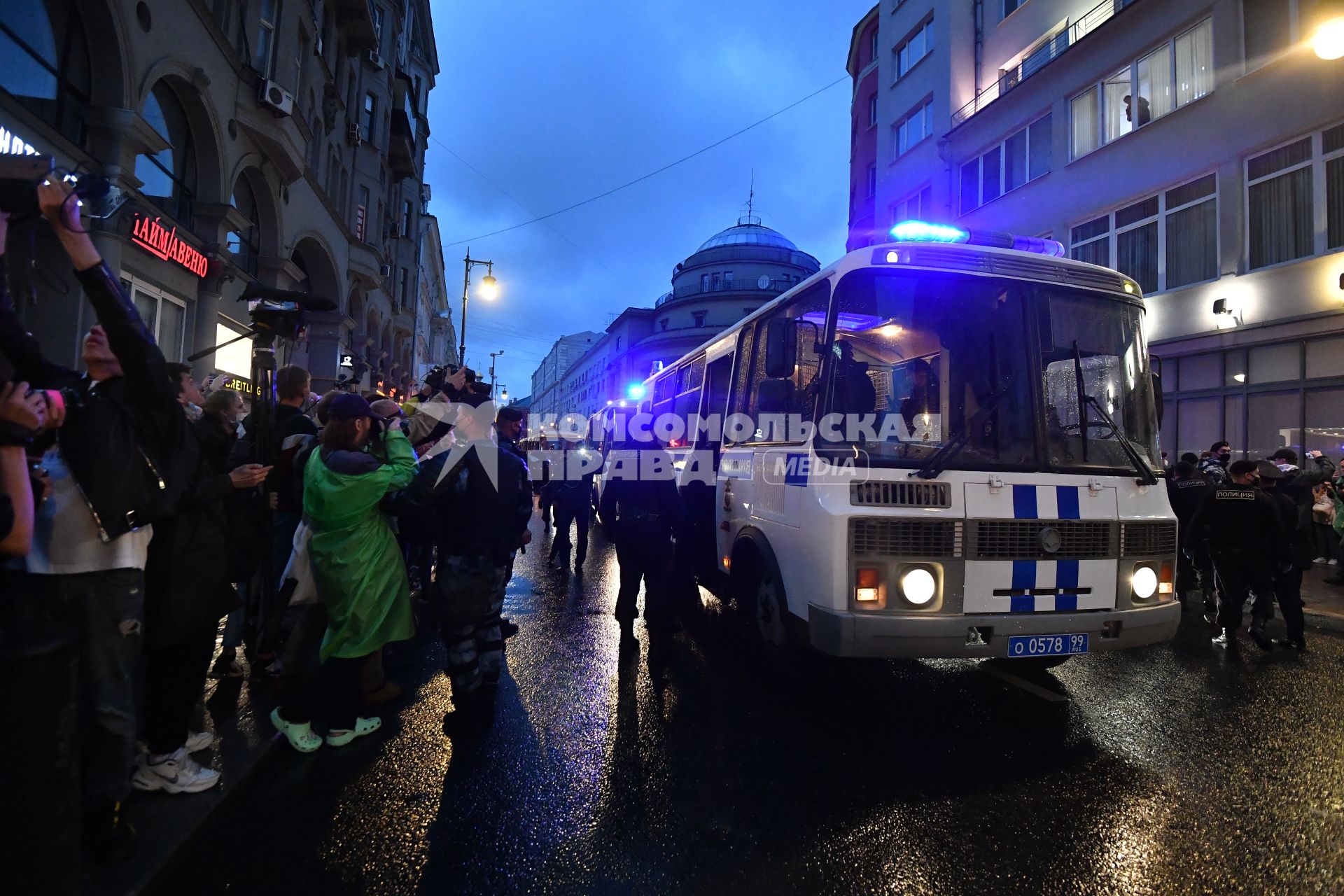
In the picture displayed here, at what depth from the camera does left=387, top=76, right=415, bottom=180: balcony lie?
25391 millimetres

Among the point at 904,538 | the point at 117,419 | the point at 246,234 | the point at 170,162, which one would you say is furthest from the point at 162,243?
the point at 904,538

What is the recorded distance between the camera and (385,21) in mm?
23438

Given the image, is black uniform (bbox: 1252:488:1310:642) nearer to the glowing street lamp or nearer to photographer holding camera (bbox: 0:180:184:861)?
the glowing street lamp

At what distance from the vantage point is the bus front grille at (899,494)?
390cm

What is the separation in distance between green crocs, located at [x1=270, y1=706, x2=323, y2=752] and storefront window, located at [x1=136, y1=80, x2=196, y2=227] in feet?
30.8

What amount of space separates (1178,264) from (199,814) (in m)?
17.6

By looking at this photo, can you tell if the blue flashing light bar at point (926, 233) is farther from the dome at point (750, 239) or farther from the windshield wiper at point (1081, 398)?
the dome at point (750, 239)

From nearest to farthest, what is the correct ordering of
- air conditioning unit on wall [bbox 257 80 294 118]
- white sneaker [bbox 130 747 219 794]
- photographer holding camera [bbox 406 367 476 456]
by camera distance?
1. white sneaker [bbox 130 747 219 794]
2. photographer holding camera [bbox 406 367 476 456]
3. air conditioning unit on wall [bbox 257 80 294 118]

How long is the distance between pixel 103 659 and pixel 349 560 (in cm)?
125

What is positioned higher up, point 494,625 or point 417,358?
point 417,358

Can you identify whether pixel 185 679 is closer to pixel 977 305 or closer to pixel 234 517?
pixel 234 517

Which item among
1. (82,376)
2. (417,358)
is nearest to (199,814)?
(82,376)

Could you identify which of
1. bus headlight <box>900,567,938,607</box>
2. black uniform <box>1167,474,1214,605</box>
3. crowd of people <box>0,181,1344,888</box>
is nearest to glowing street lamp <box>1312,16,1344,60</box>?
black uniform <box>1167,474,1214,605</box>

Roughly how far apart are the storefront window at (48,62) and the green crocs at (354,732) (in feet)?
24.8
